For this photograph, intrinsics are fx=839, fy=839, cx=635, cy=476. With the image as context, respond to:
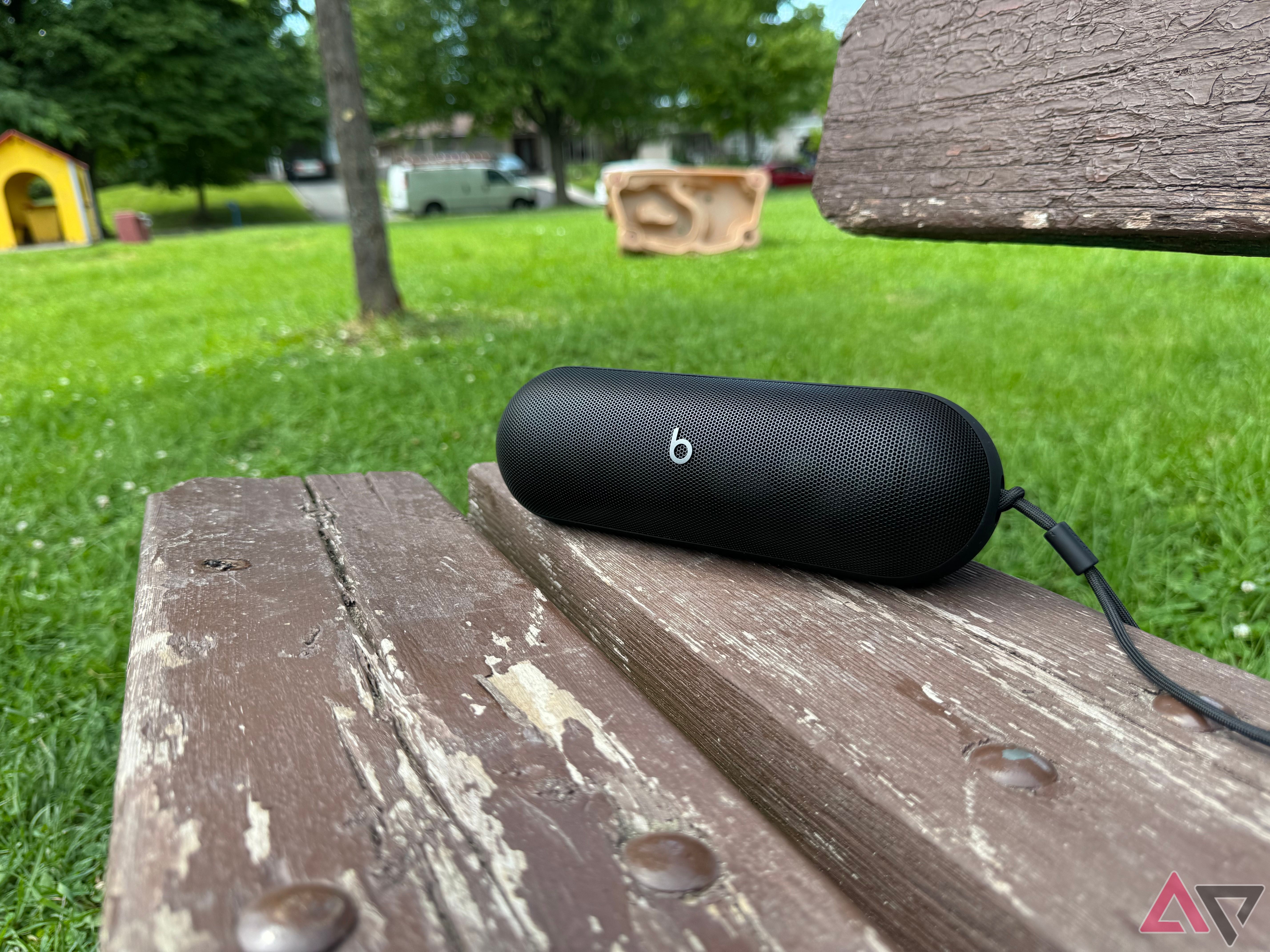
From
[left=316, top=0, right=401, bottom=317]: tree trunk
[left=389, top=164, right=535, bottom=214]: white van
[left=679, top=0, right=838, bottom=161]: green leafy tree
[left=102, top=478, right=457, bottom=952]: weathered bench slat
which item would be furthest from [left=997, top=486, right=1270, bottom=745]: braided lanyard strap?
[left=679, top=0, right=838, bottom=161]: green leafy tree

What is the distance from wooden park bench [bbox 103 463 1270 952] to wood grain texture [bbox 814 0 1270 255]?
0.45m

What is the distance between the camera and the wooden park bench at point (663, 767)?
0.48m

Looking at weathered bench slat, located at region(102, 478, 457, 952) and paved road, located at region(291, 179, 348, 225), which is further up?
paved road, located at region(291, 179, 348, 225)

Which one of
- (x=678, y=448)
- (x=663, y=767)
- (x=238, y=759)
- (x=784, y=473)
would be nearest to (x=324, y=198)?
(x=678, y=448)

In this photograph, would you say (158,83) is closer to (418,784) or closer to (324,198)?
(324,198)

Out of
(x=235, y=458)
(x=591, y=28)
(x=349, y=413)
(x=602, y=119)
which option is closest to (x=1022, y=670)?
(x=235, y=458)

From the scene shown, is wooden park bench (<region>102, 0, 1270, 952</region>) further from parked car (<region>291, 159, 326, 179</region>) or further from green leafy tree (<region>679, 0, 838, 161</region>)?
parked car (<region>291, 159, 326, 179</region>)

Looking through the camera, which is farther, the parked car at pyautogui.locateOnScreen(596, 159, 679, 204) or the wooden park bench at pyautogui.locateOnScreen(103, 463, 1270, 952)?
the parked car at pyautogui.locateOnScreen(596, 159, 679, 204)

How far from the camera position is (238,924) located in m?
0.46

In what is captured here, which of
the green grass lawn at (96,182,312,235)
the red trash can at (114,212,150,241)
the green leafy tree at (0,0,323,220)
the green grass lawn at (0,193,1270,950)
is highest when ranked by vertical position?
the green leafy tree at (0,0,323,220)

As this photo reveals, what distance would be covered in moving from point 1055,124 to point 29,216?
688 inches

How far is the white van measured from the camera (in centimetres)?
2236

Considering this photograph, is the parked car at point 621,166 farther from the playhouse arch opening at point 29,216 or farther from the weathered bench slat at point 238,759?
the weathered bench slat at point 238,759

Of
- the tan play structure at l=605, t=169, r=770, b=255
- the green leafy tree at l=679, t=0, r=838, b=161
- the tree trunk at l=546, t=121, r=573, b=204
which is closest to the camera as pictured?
the tan play structure at l=605, t=169, r=770, b=255
